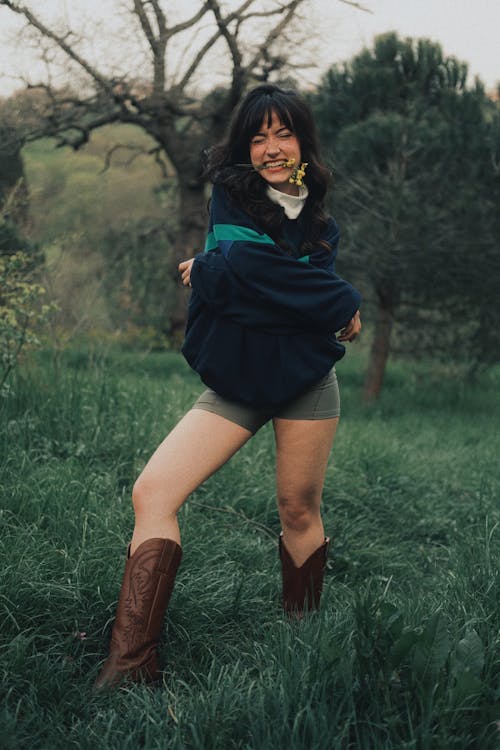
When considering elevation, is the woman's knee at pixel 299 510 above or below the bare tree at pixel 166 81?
below

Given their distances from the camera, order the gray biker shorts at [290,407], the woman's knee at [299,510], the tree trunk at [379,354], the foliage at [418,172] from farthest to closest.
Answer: the tree trunk at [379,354] → the foliage at [418,172] → the woman's knee at [299,510] → the gray biker shorts at [290,407]

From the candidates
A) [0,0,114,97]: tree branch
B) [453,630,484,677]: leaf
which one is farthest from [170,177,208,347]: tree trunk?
[453,630,484,677]: leaf

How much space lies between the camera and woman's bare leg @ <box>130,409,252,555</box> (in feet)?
7.54

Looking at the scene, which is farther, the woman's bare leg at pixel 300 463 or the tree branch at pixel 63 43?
the tree branch at pixel 63 43

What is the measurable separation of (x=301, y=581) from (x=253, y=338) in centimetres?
90

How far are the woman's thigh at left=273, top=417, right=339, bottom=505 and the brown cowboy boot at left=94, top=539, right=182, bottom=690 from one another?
0.43m

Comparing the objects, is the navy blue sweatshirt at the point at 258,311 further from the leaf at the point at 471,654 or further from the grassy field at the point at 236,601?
the leaf at the point at 471,654

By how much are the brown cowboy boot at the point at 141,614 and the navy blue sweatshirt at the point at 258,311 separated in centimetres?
51

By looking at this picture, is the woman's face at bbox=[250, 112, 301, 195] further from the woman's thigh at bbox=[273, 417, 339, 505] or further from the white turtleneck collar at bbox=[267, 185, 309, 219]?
the woman's thigh at bbox=[273, 417, 339, 505]

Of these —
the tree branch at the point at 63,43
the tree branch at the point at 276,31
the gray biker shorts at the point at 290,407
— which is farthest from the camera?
the tree branch at the point at 276,31

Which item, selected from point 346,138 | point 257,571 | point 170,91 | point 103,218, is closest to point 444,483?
point 257,571

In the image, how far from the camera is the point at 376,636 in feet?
6.67

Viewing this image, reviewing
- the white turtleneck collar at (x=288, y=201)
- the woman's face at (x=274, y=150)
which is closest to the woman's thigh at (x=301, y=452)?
the white turtleneck collar at (x=288, y=201)

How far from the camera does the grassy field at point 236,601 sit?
6.30ft
